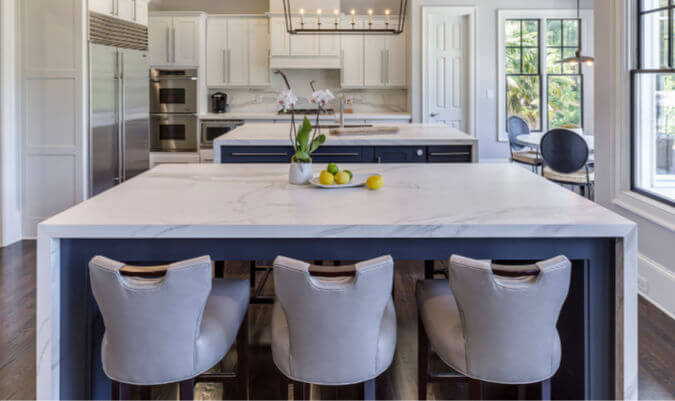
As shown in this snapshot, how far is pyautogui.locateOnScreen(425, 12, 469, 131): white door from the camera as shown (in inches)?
306

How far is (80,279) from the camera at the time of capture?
1.75 meters

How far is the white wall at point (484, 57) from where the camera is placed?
772 centimetres

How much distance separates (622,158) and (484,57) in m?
4.78

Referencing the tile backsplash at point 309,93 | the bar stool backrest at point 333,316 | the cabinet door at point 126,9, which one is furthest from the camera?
the tile backsplash at point 309,93

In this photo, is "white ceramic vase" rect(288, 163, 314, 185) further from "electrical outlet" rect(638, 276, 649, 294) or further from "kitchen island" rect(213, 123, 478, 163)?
"electrical outlet" rect(638, 276, 649, 294)

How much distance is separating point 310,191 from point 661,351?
181 centimetres

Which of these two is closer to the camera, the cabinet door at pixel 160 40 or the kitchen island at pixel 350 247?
the kitchen island at pixel 350 247

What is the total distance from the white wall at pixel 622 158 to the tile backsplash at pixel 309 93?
4592 millimetres

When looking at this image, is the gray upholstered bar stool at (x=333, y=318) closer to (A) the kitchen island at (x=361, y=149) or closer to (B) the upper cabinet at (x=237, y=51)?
(A) the kitchen island at (x=361, y=149)

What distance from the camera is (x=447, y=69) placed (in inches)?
309

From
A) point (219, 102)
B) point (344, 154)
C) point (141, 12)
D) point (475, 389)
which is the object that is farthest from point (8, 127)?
point (475, 389)

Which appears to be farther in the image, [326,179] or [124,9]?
[124,9]

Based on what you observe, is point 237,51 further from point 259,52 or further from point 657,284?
point 657,284

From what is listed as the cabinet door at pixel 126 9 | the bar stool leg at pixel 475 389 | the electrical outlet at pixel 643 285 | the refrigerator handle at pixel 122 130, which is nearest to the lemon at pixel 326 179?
the bar stool leg at pixel 475 389
